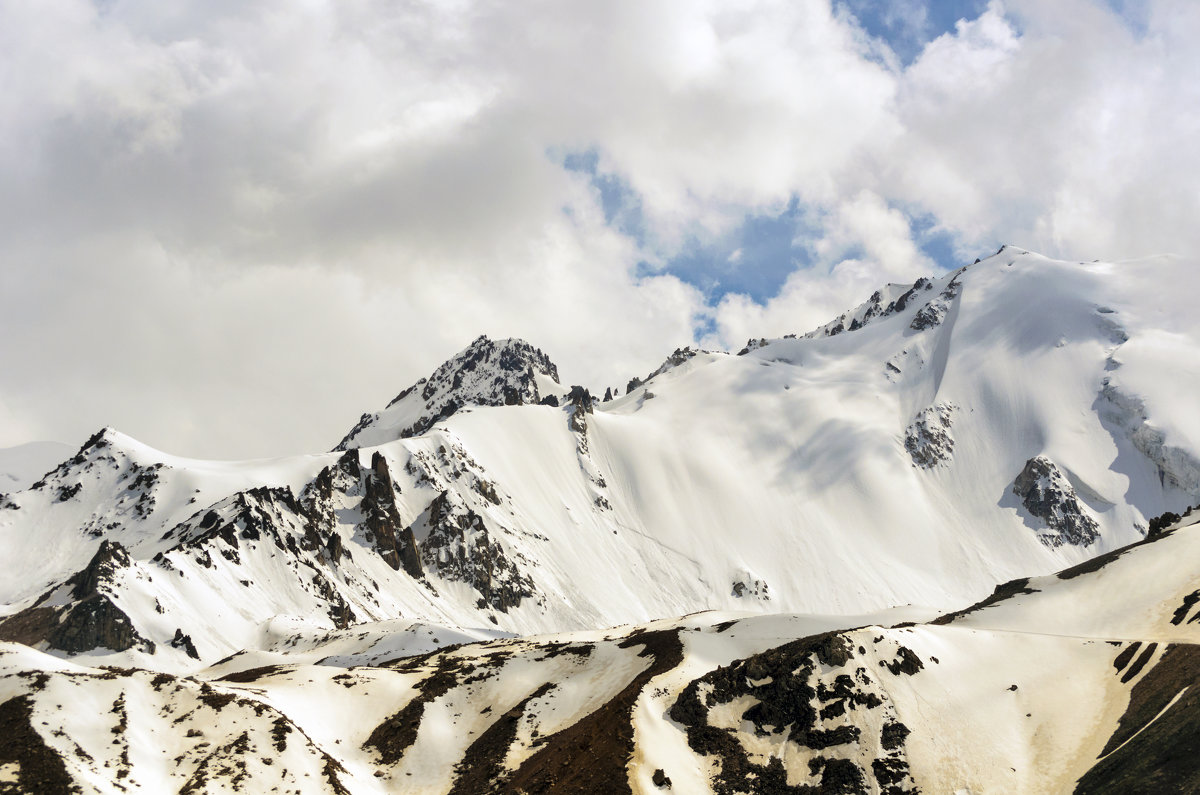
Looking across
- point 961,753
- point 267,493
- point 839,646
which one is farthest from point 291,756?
point 267,493

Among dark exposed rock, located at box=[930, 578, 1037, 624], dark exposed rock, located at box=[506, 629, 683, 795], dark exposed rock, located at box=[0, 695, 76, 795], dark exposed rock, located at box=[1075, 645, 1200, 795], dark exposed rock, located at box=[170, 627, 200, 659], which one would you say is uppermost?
dark exposed rock, located at box=[170, 627, 200, 659]

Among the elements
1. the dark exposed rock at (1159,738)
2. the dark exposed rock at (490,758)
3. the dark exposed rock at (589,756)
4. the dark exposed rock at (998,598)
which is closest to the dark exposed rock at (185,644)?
the dark exposed rock at (490,758)

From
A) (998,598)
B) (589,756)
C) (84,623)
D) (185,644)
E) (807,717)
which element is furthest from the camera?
(185,644)

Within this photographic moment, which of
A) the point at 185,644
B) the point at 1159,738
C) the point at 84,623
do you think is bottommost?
the point at 1159,738

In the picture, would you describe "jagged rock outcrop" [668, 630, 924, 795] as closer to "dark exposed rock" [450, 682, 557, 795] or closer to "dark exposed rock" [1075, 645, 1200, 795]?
"dark exposed rock" [1075, 645, 1200, 795]

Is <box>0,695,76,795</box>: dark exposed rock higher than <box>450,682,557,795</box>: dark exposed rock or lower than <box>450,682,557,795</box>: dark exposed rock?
higher

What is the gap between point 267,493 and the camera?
19875 centimetres

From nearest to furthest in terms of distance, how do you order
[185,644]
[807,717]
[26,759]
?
[26,759] < [807,717] < [185,644]

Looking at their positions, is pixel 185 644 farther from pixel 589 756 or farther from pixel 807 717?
pixel 807 717

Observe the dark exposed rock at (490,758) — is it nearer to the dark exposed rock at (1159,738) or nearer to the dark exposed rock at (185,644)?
the dark exposed rock at (1159,738)

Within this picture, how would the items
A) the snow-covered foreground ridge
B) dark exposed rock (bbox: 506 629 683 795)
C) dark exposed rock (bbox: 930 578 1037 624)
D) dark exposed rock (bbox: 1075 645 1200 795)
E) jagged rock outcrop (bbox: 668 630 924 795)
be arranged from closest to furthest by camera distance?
dark exposed rock (bbox: 1075 645 1200 795) → the snow-covered foreground ridge → dark exposed rock (bbox: 506 629 683 795) → jagged rock outcrop (bbox: 668 630 924 795) → dark exposed rock (bbox: 930 578 1037 624)

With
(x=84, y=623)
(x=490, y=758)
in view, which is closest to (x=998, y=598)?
(x=490, y=758)

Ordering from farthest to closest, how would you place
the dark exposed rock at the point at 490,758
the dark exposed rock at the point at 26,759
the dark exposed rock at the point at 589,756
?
the dark exposed rock at the point at 490,758 → the dark exposed rock at the point at 589,756 → the dark exposed rock at the point at 26,759

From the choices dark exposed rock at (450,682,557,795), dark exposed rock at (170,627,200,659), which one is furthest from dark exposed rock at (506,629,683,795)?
dark exposed rock at (170,627,200,659)
